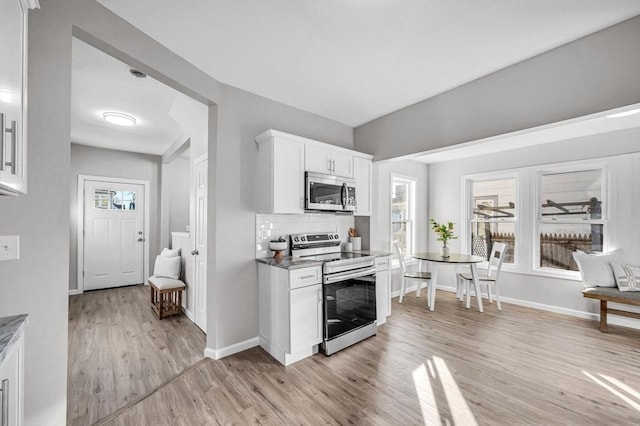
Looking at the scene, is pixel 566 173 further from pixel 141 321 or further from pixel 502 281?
pixel 141 321

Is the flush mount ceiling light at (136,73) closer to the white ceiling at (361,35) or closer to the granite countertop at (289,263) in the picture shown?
the white ceiling at (361,35)

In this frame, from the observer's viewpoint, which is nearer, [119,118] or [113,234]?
[119,118]

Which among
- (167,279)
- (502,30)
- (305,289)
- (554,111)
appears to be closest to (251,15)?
(502,30)

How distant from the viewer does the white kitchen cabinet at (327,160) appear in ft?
10.3

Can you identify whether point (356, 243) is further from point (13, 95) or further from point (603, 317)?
point (13, 95)

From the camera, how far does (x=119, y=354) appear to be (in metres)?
2.83

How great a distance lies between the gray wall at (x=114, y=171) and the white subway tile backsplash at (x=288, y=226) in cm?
407

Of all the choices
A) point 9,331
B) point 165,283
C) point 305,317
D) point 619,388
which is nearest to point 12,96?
point 9,331

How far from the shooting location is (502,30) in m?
2.08

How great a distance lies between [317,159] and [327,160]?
156 mm

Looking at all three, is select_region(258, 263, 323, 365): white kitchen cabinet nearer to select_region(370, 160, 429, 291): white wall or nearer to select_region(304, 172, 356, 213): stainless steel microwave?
select_region(304, 172, 356, 213): stainless steel microwave

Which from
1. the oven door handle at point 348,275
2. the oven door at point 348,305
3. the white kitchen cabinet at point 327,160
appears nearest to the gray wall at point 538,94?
the white kitchen cabinet at point 327,160

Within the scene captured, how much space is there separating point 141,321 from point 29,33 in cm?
342

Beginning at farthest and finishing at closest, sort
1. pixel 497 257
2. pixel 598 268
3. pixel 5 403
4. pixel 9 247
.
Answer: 1. pixel 497 257
2. pixel 598 268
3. pixel 9 247
4. pixel 5 403
